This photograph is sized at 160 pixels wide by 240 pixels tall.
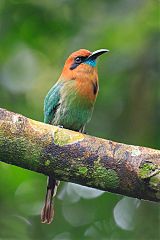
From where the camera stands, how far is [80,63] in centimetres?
424

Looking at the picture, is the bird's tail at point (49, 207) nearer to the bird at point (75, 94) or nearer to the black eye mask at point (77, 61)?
the bird at point (75, 94)

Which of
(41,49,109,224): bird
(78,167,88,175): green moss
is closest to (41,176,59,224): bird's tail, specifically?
(41,49,109,224): bird

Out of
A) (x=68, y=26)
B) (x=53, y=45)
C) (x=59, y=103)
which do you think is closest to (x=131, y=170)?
(x=59, y=103)

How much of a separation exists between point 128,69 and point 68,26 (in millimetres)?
633

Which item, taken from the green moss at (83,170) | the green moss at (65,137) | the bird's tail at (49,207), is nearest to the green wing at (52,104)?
A: the bird's tail at (49,207)

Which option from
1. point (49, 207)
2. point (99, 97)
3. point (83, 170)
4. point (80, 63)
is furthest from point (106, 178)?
point (99, 97)

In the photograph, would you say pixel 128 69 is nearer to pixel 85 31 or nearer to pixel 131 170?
pixel 85 31

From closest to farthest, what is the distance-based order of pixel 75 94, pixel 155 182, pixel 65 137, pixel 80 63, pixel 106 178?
pixel 155 182, pixel 106 178, pixel 65 137, pixel 75 94, pixel 80 63

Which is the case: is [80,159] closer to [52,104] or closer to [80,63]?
[52,104]

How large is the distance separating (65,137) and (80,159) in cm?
16

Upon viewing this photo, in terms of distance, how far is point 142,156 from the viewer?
2723 millimetres

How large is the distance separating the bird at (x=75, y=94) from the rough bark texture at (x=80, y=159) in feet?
3.95

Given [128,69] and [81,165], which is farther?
[128,69]

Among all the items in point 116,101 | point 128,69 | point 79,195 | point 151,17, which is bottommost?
point 79,195
